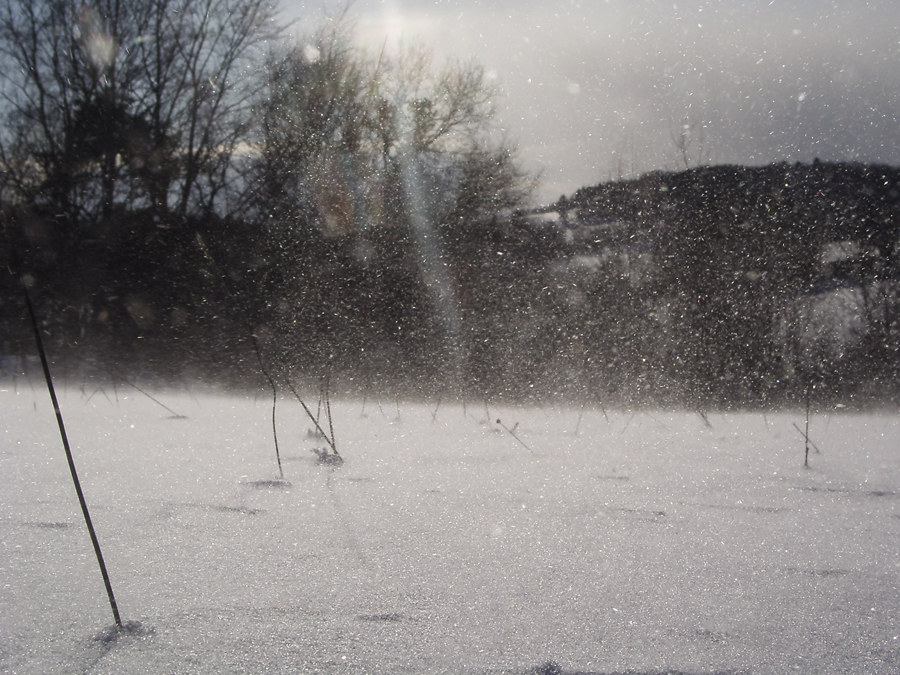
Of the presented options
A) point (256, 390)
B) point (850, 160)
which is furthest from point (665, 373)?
point (256, 390)

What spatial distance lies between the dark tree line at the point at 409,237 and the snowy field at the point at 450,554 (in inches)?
12.3

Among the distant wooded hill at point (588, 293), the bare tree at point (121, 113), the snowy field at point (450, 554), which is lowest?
the snowy field at point (450, 554)

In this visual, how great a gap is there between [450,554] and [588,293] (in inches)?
29.0

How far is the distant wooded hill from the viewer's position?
1.04 m

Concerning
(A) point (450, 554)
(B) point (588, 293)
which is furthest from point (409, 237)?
(A) point (450, 554)

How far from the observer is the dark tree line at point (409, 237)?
1.03 meters

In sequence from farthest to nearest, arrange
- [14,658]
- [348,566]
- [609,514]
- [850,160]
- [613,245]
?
[613,245] → [850,160] → [609,514] → [348,566] → [14,658]

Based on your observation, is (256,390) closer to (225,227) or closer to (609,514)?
(225,227)

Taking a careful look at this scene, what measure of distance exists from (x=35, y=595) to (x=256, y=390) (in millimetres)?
698

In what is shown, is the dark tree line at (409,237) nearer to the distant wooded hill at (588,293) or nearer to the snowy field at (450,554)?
the distant wooded hill at (588,293)

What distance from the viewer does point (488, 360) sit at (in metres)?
1.10

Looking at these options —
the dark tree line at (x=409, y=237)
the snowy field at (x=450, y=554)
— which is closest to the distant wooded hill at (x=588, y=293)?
the dark tree line at (x=409, y=237)

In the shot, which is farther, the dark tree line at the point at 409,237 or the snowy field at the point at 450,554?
the dark tree line at the point at 409,237

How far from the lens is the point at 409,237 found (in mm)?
1079
